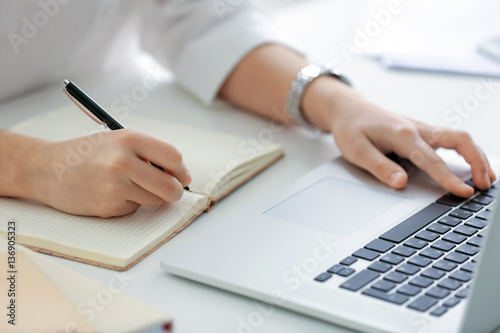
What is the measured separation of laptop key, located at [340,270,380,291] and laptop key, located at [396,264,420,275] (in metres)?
0.02

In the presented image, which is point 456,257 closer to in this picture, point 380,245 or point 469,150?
point 380,245

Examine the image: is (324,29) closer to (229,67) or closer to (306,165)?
(229,67)

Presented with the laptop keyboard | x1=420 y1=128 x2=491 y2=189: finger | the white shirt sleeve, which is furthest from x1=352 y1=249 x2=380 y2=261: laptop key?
the white shirt sleeve

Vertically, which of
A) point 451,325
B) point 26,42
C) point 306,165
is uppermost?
point 26,42

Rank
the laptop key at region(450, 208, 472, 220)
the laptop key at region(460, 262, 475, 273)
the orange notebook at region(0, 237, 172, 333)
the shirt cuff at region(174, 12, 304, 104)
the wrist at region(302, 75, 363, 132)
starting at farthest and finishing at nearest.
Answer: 1. the shirt cuff at region(174, 12, 304, 104)
2. the wrist at region(302, 75, 363, 132)
3. the laptop key at region(450, 208, 472, 220)
4. the laptop key at region(460, 262, 475, 273)
5. the orange notebook at region(0, 237, 172, 333)

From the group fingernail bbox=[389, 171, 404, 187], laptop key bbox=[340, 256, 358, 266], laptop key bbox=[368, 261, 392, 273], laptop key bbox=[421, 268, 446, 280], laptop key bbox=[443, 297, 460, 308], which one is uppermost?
fingernail bbox=[389, 171, 404, 187]

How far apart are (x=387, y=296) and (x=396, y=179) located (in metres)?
0.23

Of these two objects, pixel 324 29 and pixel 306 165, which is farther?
pixel 324 29

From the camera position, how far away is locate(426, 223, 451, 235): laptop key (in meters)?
0.63

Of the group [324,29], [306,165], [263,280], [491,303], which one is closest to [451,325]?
[491,303]

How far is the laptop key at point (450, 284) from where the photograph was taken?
536 millimetres

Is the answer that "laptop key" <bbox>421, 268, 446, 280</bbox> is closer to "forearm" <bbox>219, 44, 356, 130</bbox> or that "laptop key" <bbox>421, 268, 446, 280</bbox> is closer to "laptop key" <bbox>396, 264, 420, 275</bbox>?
"laptop key" <bbox>396, 264, 420, 275</bbox>

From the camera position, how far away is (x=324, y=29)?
1.31m

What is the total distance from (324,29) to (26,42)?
2.03 ft
